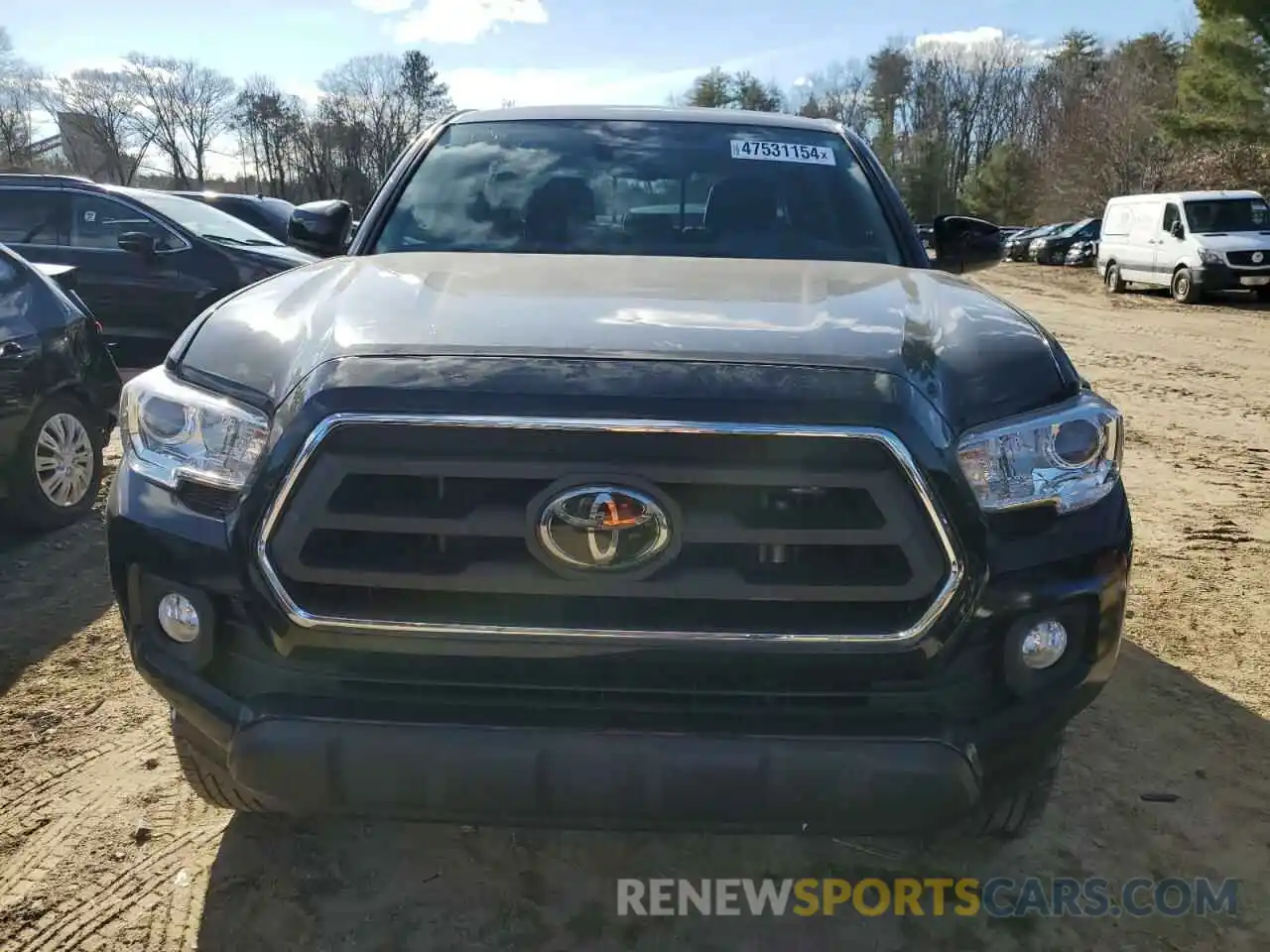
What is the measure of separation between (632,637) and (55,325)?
4380mm

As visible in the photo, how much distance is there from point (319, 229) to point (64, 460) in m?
2.23

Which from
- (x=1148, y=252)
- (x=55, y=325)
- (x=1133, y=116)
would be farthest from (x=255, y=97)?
(x=55, y=325)

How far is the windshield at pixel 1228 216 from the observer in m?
18.9

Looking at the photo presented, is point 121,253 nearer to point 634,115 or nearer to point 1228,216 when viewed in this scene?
point 634,115

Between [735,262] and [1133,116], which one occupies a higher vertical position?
[1133,116]

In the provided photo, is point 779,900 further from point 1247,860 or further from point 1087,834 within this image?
point 1247,860

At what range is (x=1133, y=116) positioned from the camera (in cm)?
4038

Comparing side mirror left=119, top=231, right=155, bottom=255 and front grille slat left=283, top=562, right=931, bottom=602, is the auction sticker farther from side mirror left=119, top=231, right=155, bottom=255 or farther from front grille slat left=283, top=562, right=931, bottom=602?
side mirror left=119, top=231, right=155, bottom=255

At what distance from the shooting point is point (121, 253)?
870 centimetres

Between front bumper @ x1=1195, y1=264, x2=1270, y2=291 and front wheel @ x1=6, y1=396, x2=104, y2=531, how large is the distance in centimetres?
1864

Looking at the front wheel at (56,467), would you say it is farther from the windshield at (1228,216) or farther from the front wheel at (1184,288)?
the windshield at (1228,216)

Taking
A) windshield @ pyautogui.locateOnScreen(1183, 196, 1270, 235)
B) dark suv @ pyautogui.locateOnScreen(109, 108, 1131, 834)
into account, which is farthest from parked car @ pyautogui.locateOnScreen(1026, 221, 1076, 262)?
dark suv @ pyautogui.locateOnScreen(109, 108, 1131, 834)

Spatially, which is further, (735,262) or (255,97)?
(255,97)

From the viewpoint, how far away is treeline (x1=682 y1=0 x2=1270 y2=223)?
1283 inches
